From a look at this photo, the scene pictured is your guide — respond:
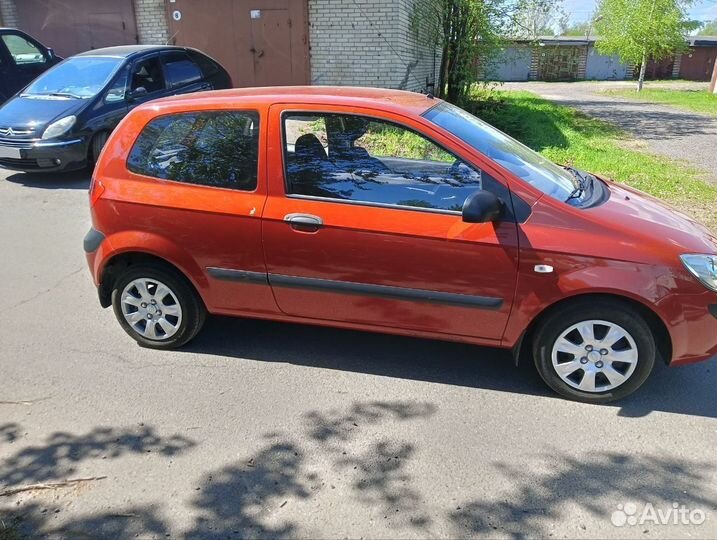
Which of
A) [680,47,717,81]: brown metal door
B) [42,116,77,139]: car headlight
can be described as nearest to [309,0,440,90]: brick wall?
[42,116,77,139]: car headlight

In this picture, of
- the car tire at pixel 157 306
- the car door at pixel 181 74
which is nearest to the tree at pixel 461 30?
the car door at pixel 181 74

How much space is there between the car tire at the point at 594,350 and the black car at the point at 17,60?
1132 centimetres

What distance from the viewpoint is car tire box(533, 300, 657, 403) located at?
306 cm

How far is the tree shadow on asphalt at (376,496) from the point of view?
2.41 m

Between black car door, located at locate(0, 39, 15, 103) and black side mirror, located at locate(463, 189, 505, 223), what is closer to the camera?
black side mirror, located at locate(463, 189, 505, 223)

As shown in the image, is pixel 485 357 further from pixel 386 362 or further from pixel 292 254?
pixel 292 254

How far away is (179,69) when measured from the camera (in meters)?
9.21

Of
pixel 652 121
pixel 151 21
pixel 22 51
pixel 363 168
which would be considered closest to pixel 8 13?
pixel 151 21

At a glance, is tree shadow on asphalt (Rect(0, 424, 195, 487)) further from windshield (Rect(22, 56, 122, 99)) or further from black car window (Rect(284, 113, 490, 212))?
windshield (Rect(22, 56, 122, 99))

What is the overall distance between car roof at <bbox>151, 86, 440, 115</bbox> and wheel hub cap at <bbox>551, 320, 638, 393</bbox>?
158cm

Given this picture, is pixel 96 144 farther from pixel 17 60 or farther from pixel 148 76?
pixel 17 60

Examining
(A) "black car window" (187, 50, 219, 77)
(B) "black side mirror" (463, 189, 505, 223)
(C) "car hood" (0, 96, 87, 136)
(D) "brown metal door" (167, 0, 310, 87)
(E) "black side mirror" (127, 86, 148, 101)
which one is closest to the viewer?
(B) "black side mirror" (463, 189, 505, 223)

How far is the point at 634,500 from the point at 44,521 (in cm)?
264

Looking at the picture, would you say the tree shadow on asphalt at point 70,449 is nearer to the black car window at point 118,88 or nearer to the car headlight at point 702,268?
the car headlight at point 702,268
